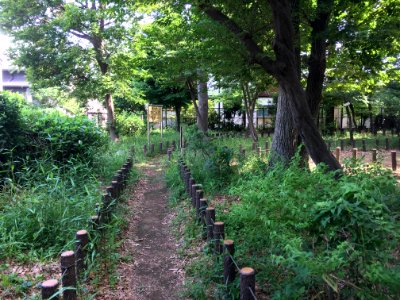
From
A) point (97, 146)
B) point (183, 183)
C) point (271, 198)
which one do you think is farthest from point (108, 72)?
point (271, 198)

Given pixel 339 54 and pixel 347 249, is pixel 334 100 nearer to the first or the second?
pixel 339 54

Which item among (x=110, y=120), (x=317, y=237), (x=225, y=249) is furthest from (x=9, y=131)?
(x=110, y=120)

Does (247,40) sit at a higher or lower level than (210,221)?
higher

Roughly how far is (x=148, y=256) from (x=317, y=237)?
269 cm

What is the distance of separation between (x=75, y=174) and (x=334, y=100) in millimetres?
14758

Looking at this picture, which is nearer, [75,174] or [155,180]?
[75,174]

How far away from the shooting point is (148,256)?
455cm

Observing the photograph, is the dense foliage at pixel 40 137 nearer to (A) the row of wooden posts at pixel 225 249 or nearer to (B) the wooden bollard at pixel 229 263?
(A) the row of wooden posts at pixel 225 249

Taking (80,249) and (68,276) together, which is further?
(80,249)

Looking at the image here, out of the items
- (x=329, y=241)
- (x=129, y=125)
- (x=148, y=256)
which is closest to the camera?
(x=329, y=241)

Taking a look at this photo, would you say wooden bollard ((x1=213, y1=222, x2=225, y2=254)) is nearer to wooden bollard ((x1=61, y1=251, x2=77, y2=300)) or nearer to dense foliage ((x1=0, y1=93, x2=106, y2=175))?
wooden bollard ((x1=61, y1=251, x2=77, y2=300))

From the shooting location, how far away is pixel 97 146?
26.8ft

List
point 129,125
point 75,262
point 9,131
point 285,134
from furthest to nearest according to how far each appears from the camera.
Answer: point 129,125 → point 285,134 → point 9,131 → point 75,262

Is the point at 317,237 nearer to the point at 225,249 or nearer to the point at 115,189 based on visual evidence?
the point at 225,249
